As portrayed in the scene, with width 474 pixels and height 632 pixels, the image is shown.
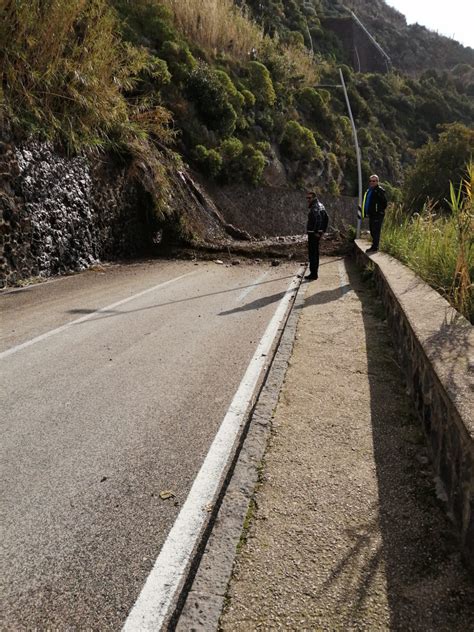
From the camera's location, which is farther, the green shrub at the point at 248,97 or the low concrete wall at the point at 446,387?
the green shrub at the point at 248,97

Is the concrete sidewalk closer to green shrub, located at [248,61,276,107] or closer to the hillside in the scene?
the hillside

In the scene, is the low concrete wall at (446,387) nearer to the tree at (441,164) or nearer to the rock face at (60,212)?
the rock face at (60,212)

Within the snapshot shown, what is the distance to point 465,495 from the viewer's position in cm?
244

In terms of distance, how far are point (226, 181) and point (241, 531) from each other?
22.3 m

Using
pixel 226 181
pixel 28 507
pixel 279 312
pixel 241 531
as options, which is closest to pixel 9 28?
pixel 279 312

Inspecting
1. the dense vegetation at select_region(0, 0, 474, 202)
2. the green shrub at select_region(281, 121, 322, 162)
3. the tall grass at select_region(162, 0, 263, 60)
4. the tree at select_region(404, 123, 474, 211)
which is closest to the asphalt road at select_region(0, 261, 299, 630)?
the dense vegetation at select_region(0, 0, 474, 202)

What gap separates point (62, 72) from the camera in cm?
1157

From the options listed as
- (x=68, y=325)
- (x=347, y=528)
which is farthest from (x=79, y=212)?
(x=347, y=528)

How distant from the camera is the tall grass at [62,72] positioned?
33.6 ft

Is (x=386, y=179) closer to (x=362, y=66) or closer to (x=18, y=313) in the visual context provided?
(x=362, y=66)

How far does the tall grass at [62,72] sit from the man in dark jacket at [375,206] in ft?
23.6

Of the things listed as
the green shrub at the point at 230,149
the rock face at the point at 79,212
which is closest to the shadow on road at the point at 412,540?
the rock face at the point at 79,212

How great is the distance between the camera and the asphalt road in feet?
7.53

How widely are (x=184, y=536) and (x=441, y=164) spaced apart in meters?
34.5
